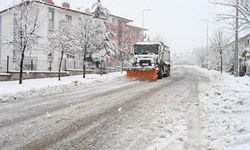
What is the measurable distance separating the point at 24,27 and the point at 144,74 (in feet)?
39.0

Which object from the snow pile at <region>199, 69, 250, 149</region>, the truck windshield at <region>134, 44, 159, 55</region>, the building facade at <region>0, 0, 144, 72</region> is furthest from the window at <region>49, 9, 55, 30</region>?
the snow pile at <region>199, 69, 250, 149</region>

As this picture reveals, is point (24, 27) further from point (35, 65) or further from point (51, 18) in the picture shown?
point (51, 18)

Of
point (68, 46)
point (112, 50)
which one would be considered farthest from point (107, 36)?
point (68, 46)

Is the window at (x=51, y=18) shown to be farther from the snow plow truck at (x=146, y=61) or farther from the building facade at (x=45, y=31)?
the snow plow truck at (x=146, y=61)

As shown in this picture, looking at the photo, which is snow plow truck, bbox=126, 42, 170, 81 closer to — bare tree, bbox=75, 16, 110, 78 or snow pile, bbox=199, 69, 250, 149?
bare tree, bbox=75, 16, 110, 78

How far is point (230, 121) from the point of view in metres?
9.00

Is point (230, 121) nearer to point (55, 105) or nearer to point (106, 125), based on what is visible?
point (106, 125)

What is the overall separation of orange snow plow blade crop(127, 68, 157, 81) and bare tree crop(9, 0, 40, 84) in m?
10.2

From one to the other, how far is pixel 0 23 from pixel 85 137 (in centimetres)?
4423

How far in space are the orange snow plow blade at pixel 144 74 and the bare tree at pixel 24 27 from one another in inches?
401

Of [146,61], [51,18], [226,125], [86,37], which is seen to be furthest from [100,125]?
[51,18]

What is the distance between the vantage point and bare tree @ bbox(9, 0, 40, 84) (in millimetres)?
21078

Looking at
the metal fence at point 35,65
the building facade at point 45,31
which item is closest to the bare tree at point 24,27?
the metal fence at point 35,65

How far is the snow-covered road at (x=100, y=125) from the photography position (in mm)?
7027
